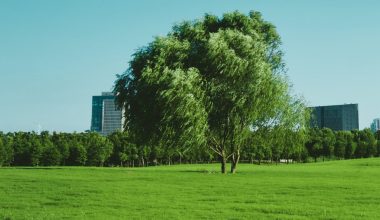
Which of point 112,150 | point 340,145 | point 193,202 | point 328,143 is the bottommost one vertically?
point 193,202

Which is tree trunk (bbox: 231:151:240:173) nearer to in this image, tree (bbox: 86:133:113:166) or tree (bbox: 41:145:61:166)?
tree (bbox: 41:145:61:166)

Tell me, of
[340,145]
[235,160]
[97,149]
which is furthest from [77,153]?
[235,160]

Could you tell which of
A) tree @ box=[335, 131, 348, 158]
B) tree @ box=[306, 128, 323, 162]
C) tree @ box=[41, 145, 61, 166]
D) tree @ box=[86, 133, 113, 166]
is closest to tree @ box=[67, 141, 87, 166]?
tree @ box=[86, 133, 113, 166]

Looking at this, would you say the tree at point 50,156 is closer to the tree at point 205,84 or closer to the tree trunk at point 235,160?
the tree at point 205,84

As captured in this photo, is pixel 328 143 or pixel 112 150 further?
pixel 112 150

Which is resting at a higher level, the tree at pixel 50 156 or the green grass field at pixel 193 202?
the tree at pixel 50 156

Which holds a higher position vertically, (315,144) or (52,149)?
(315,144)

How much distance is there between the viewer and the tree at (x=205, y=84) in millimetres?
39625

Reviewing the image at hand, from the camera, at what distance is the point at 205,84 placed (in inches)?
1622

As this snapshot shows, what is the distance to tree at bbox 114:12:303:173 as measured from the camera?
39.6m

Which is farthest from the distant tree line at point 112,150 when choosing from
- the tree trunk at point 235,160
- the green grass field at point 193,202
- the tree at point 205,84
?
the green grass field at point 193,202

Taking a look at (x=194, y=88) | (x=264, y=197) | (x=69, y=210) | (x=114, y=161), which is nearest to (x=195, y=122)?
(x=194, y=88)

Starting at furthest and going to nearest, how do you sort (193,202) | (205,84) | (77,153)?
(77,153) < (205,84) < (193,202)

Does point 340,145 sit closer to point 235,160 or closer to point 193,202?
point 235,160
